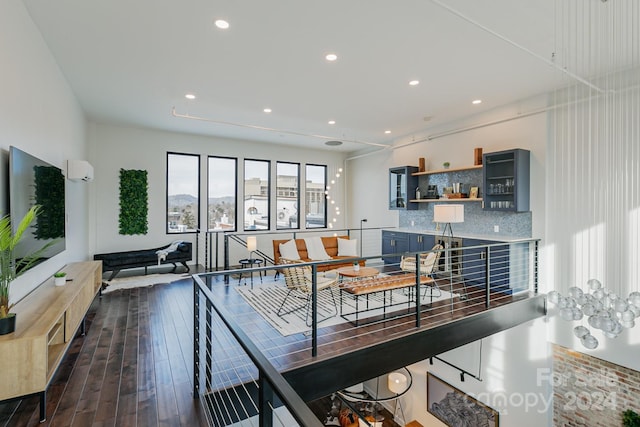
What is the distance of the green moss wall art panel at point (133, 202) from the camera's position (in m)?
7.01

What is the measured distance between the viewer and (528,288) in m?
5.03

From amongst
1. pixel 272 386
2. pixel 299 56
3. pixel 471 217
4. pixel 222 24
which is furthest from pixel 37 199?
pixel 471 217

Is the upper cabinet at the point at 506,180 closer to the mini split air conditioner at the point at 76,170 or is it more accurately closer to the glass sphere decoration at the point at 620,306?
the glass sphere decoration at the point at 620,306

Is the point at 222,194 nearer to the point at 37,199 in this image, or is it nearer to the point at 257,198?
the point at 257,198

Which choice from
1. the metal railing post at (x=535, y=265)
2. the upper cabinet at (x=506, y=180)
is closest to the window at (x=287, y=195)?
the upper cabinet at (x=506, y=180)

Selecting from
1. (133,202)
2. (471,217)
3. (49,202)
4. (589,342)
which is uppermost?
(133,202)

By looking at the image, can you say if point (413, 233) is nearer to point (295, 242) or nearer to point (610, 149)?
point (295, 242)

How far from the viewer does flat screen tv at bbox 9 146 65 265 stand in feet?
8.49

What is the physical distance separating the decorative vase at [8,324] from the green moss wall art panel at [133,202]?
535cm

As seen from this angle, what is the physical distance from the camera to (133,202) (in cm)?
708

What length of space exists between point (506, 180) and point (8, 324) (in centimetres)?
630

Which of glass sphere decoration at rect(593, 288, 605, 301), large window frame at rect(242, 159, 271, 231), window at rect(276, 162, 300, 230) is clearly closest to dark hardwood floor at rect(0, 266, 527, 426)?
glass sphere decoration at rect(593, 288, 605, 301)

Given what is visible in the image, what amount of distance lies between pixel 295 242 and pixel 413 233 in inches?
98.9

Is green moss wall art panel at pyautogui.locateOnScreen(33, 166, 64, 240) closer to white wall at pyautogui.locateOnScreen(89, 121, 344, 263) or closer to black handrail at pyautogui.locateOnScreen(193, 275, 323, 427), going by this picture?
black handrail at pyautogui.locateOnScreen(193, 275, 323, 427)
